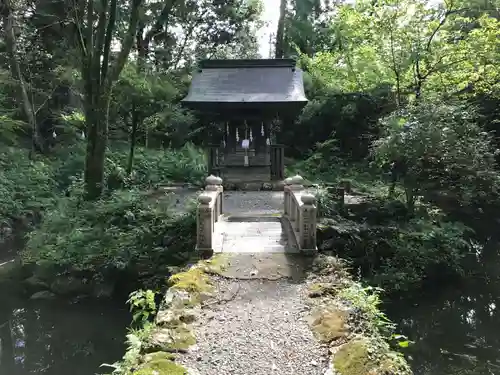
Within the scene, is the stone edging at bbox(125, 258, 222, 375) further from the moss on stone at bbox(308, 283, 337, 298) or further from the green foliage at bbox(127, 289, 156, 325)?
the moss on stone at bbox(308, 283, 337, 298)

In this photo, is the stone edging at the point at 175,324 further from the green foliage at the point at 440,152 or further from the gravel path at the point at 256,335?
the green foliage at the point at 440,152

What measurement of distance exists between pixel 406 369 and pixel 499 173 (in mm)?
9114

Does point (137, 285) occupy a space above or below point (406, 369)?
below

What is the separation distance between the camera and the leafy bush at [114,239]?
Result: 10469 millimetres

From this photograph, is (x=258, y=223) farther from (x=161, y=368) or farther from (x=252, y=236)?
(x=161, y=368)

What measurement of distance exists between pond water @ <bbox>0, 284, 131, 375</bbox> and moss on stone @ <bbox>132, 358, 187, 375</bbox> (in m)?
3.92

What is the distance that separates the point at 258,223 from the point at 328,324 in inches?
215

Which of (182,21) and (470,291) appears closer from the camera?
(470,291)

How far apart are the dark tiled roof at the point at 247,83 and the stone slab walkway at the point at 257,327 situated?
839cm

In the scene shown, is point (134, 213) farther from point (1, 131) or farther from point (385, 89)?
point (385, 89)

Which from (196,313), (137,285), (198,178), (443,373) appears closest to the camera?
(196,313)

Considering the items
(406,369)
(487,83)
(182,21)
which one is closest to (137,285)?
(406,369)

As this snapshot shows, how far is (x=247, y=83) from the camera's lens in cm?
1641

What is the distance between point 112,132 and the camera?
21094mm
